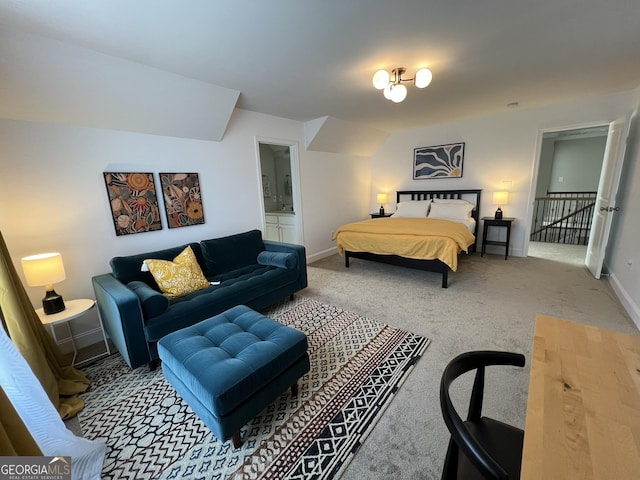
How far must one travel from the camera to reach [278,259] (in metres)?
3.03

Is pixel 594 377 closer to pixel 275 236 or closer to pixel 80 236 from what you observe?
pixel 80 236

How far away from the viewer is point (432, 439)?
1387mm

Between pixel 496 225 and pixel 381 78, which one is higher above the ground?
pixel 381 78

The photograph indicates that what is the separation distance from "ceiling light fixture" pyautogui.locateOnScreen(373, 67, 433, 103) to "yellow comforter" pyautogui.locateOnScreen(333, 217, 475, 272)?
169cm

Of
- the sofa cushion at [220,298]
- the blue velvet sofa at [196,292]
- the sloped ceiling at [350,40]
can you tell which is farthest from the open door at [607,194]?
the sofa cushion at [220,298]

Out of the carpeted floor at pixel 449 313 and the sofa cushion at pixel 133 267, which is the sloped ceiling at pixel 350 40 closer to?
the sofa cushion at pixel 133 267

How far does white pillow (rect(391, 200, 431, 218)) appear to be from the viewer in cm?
484

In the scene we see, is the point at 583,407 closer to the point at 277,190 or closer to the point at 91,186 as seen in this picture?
the point at 91,186

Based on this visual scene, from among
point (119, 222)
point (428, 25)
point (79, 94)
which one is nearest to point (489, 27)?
point (428, 25)

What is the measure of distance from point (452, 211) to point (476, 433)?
415 centimetres

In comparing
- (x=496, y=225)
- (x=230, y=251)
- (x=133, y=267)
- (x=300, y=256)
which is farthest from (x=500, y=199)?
(x=133, y=267)

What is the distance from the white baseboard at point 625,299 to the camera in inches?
93.0

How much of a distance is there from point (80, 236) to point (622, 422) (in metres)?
3.42

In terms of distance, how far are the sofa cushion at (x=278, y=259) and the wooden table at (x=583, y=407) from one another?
2298 millimetres
